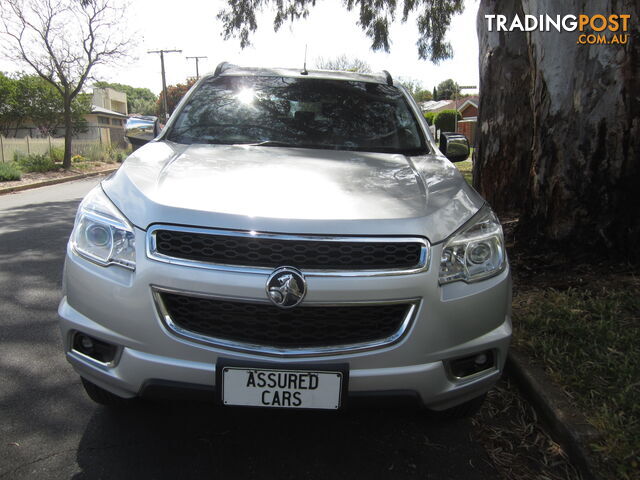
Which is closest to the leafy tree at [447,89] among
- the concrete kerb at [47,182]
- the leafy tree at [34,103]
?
the leafy tree at [34,103]

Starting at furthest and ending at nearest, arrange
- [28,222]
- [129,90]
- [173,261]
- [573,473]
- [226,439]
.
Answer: [129,90]
[28,222]
[226,439]
[573,473]
[173,261]

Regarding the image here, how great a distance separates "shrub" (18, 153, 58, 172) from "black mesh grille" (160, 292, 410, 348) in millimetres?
20388

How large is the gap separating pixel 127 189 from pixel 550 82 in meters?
3.37

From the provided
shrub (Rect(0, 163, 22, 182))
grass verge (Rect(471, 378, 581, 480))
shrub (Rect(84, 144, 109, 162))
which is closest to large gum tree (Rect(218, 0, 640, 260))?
grass verge (Rect(471, 378, 581, 480))

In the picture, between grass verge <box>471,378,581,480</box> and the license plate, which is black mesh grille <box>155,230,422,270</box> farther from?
grass verge <box>471,378,581,480</box>

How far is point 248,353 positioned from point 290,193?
66cm

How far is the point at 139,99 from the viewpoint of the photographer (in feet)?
445

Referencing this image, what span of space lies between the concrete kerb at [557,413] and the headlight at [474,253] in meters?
0.79

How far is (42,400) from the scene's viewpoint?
277 cm

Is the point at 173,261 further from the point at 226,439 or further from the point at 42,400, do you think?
the point at 42,400

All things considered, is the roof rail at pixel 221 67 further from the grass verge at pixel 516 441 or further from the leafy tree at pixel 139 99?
the leafy tree at pixel 139 99

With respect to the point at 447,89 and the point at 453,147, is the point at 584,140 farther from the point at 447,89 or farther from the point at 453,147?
the point at 447,89

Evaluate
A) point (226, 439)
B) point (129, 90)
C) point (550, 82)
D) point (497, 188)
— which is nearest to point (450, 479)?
point (226, 439)

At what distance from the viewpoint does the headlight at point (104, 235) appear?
207 centimetres
